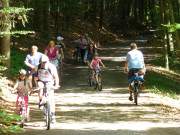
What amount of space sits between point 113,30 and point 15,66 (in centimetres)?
4321

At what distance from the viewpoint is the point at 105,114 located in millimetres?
17906

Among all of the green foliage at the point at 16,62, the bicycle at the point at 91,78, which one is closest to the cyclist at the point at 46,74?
the green foliage at the point at 16,62

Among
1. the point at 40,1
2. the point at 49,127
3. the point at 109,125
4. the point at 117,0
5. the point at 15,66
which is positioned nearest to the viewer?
the point at 49,127

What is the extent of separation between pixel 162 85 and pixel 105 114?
1043 cm

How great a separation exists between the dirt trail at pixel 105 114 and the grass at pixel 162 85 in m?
1.39

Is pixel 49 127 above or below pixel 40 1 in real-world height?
below

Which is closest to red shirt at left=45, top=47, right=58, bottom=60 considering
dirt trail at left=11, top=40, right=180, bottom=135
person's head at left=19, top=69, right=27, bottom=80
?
dirt trail at left=11, top=40, right=180, bottom=135

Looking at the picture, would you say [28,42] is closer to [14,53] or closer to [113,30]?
[14,53]

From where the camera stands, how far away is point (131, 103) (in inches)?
807

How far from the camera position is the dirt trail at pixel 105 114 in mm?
14859

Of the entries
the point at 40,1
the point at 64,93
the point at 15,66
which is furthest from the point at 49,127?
the point at 40,1

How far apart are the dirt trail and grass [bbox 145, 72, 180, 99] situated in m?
1.39

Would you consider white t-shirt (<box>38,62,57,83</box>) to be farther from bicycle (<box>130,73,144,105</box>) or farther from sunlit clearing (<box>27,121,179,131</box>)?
bicycle (<box>130,73,144,105</box>)

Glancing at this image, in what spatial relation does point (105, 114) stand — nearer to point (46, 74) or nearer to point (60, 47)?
point (46, 74)
